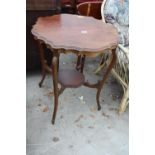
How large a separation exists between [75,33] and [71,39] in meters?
A: 0.14

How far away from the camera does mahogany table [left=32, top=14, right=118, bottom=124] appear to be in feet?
7.80

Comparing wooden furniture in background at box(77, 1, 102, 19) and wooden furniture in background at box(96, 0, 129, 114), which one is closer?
wooden furniture in background at box(96, 0, 129, 114)

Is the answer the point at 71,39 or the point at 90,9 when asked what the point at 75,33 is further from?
the point at 90,9

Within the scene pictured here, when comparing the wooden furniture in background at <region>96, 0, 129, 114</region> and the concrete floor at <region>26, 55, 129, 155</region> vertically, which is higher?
the wooden furniture in background at <region>96, 0, 129, 114</region>

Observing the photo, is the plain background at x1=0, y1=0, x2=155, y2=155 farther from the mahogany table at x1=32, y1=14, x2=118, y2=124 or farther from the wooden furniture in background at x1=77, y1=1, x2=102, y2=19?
the wooden furniture in background at x1=77, y1=1, x2=102, y2=19

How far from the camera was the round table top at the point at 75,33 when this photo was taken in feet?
7.78

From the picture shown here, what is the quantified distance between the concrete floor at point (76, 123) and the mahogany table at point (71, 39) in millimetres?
121

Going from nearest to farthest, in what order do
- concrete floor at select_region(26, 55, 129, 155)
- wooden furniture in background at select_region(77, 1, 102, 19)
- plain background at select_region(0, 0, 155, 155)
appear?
plain background at select_region(0, 0, 155, 155)
concrete floor at select_region(26, 55, 129, 155)
wooden furniture in background at select_region(77, 1, 102, 19)

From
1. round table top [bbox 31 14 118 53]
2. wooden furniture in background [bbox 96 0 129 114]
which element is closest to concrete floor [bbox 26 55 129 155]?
wooden furniture in background [bbox 96 0 129 114]

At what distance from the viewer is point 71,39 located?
2.45m
